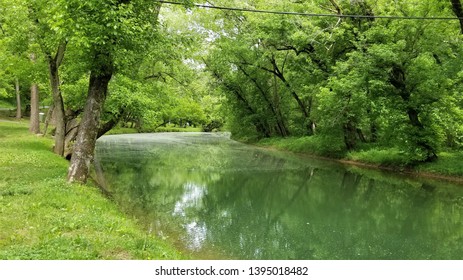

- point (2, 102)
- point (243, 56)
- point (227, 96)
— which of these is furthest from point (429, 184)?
point (2, 102)

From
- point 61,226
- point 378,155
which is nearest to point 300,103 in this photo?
point 378,155

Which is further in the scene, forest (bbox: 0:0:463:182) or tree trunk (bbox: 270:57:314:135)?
tree trunk (bbox: 270:57:314:135)

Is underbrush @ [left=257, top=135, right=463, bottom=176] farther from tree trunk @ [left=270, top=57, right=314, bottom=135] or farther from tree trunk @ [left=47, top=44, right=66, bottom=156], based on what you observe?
tree trunk @ [left=47, top=44, right=66, bottom=156]

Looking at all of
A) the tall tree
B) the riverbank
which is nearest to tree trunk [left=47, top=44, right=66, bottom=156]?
the tall tree

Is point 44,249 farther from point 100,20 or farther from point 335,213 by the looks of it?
point 335,213

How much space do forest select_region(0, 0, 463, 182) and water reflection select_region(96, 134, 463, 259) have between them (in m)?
2.99

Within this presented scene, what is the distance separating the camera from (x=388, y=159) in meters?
23.0

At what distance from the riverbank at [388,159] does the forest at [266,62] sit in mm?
268

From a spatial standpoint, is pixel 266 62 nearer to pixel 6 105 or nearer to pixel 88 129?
pixel 88 129

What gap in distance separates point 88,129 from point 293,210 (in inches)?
291

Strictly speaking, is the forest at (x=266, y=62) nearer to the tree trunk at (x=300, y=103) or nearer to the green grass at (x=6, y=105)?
the tree trunk at (x=300, y=103)

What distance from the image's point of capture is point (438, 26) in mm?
21109

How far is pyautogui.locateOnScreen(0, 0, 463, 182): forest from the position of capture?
12070 mm

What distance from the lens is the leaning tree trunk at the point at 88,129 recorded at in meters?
12.0
